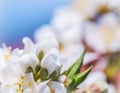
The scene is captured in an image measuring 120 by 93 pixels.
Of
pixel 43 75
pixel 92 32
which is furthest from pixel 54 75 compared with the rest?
pixel 92 32

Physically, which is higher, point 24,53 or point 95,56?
point 95,56

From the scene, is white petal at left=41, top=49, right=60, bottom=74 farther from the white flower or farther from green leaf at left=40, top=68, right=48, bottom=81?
the white flower

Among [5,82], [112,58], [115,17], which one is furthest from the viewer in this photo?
[115,17]

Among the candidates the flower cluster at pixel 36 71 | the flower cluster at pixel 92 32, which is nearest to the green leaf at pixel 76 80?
the flower cluster at pixel 36 71

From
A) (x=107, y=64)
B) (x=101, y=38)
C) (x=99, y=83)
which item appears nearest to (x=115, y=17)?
(x=101, y=38)

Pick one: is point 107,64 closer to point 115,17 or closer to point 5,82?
point 115,17

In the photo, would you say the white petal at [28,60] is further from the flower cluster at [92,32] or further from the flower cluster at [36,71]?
the flower cluster at [92,32]
